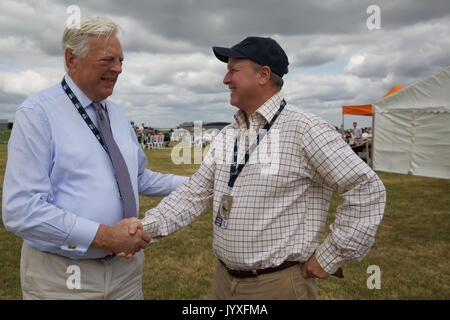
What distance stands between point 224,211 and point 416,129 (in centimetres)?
1441

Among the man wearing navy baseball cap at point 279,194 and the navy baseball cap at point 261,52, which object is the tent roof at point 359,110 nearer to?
the navy baseball cap at point 261,52

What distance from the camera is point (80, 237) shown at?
84.0 inches

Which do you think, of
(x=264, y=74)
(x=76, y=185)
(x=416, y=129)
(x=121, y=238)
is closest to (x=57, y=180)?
(x=76, y=185)

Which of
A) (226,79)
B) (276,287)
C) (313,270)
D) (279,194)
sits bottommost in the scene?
(276,287)

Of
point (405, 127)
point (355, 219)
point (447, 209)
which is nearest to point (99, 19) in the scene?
point (355, 219)

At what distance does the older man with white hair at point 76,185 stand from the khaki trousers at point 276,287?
0.73 metres

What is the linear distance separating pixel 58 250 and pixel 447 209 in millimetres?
9817

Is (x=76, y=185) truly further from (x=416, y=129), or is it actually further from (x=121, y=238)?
(x=416, y=129)

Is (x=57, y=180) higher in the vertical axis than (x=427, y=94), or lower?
lower

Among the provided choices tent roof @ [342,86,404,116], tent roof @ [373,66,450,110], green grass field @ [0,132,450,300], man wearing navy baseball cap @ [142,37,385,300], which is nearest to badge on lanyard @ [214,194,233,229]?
man wearing navy baseball cap @ [142,37,385,300]

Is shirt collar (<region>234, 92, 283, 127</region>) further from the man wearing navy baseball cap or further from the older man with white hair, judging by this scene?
the older man with white hair

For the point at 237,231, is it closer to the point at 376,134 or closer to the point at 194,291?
the point at 194,291

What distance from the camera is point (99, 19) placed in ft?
7.84

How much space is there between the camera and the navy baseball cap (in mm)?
2490
